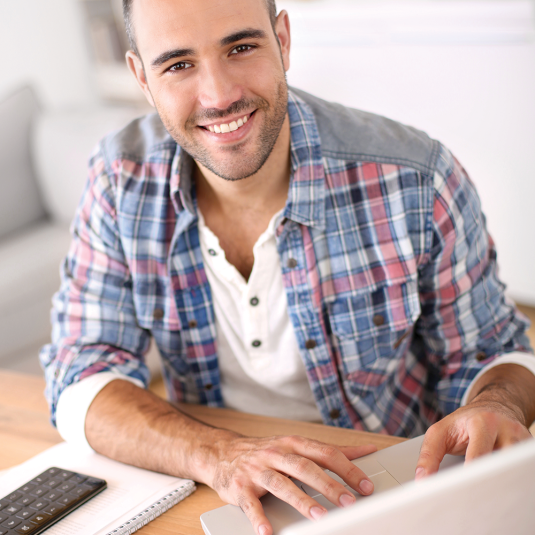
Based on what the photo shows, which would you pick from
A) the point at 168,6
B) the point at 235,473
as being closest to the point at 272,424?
the point at 235,473

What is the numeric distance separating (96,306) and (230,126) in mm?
406

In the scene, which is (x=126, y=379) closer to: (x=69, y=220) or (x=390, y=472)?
(x=390, y=472)

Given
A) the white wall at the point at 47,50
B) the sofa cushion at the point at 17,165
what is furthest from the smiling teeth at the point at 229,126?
the white wall at the point at 47,50

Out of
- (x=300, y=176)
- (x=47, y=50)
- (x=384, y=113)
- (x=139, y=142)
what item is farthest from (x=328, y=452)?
(x=47, y=50)

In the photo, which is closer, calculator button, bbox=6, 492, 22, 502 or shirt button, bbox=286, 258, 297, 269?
calculator button, bbox=6, 492, 22, 502

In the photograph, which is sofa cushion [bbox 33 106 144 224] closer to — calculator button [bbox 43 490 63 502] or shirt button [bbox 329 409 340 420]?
shirt button [bbox 329 409 340 420]

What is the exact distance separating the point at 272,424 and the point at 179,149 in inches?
21.2

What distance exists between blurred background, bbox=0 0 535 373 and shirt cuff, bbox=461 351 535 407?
1.24 m

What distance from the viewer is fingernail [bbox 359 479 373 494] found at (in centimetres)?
73

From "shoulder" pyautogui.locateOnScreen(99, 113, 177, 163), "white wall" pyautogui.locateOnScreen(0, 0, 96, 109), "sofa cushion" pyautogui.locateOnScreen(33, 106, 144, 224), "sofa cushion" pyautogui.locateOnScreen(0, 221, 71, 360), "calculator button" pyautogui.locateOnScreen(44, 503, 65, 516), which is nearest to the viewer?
"calculator button" pyautogui.locateOnScreen(44, 503, 65, 516)

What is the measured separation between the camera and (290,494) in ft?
2.38

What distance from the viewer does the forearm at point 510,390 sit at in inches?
34.5

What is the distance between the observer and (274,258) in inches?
44.3

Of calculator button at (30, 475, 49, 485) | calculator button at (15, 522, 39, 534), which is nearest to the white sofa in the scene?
calculator button at (30, 475, 49, 485)
